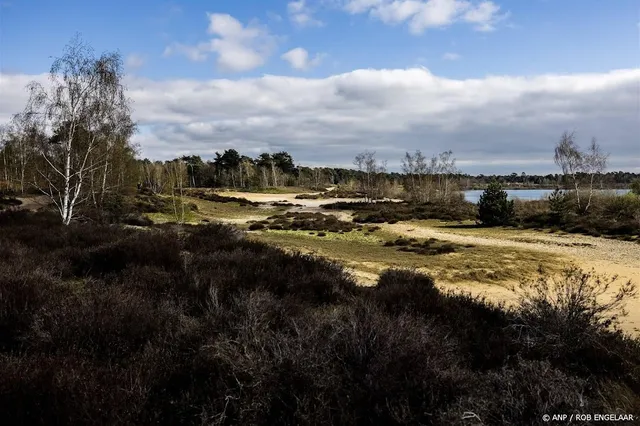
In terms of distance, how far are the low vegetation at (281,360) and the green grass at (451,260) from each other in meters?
7.94

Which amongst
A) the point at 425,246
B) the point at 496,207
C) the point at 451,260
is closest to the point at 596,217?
the point at 496,207

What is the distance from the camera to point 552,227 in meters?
28.4

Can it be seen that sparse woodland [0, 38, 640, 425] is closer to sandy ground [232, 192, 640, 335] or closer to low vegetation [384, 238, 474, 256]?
sandy ground [232, 192, 640, 335]

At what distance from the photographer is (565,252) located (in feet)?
62.2

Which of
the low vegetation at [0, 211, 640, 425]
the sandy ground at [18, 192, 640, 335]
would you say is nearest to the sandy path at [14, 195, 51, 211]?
the sandy ground at [18, 192, 640, 335]

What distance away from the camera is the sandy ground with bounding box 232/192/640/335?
1124 cm

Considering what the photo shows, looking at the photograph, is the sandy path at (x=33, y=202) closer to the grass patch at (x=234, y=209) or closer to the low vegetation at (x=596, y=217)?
the grass patch at (x=234, y=209)

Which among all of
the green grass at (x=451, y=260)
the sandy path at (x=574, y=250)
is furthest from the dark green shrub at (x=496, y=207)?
the green grass at (x=451, y=260)

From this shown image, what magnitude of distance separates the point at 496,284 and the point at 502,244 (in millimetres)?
9411

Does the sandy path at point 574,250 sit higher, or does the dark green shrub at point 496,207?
the dark green shrub at point 496,207

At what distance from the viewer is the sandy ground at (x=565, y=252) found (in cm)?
1124

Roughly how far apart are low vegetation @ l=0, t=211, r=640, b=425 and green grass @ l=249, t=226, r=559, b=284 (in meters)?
7.94

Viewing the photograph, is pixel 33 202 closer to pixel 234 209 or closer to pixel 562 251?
pixel 234 209

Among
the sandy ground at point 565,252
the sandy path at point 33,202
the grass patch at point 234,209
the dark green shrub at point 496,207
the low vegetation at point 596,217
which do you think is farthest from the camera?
the grass patch at point 234,209
